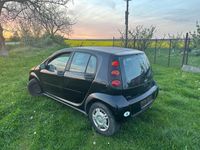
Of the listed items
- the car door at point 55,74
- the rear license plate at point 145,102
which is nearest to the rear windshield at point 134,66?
the rear license plate at point 145,102

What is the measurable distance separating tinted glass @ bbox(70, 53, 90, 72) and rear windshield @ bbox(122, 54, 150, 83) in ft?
2.50

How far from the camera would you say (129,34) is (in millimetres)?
14375

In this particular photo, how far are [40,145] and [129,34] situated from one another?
12.5 metres

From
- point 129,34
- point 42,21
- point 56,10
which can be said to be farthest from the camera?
point 56,10

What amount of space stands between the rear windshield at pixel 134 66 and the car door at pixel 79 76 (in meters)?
0.57

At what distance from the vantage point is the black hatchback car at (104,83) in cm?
307

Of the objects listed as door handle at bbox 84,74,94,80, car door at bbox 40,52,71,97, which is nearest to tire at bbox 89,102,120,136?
door handle at bbox 84,74,94,80

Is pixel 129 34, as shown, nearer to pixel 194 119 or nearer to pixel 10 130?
pixel 194 119

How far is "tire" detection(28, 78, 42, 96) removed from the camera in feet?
15.7

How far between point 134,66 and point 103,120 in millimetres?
1131

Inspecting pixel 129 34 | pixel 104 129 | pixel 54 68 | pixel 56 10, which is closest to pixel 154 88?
pixel 104 129

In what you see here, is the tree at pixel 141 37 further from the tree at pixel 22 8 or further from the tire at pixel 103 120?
the tire at pixel 103 120

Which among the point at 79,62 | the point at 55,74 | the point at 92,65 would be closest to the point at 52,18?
the point at 55,74

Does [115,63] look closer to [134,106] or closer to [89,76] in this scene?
[89,76]
